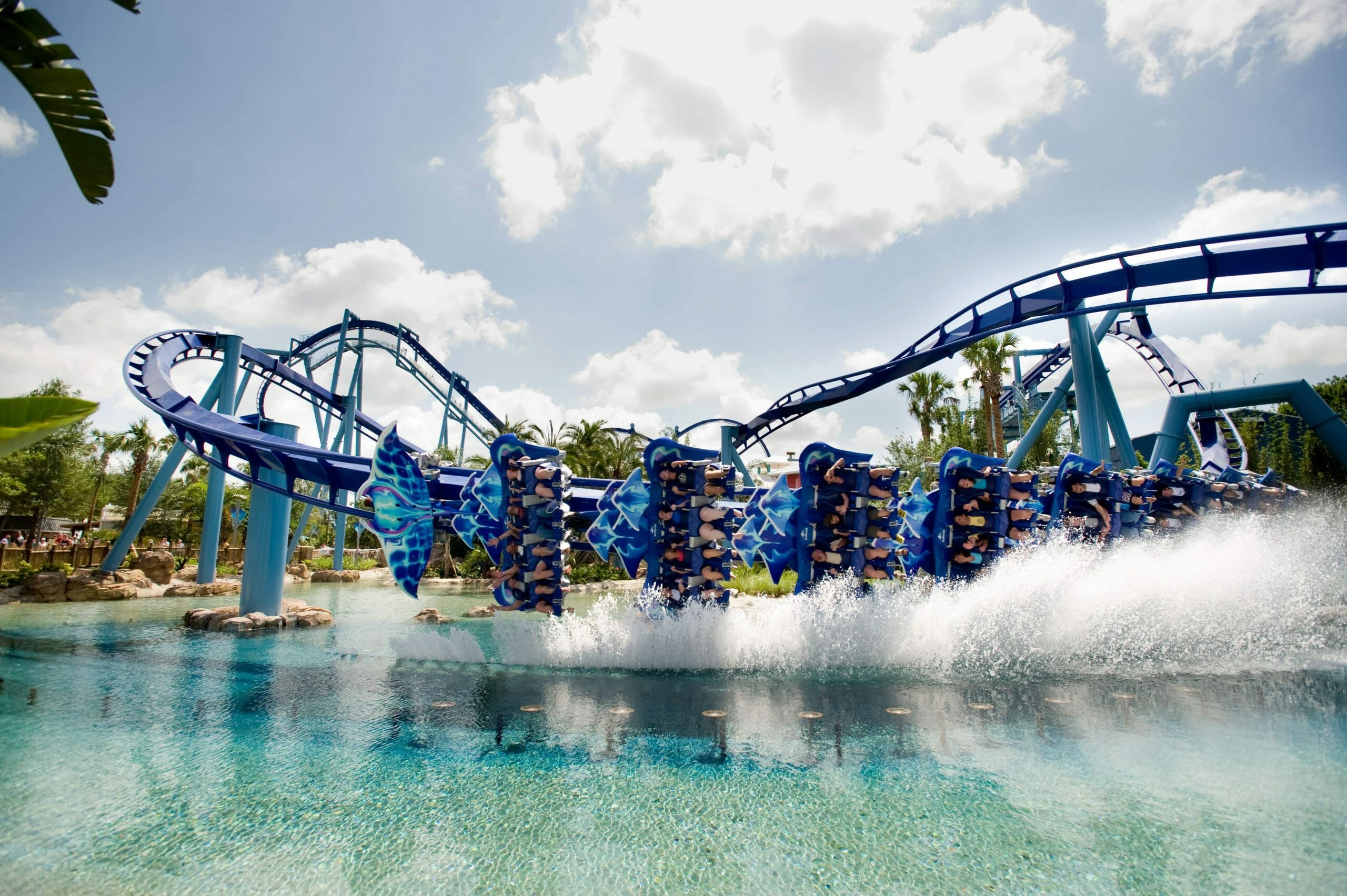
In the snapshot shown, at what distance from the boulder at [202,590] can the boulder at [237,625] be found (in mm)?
6635

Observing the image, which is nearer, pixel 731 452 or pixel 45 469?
pixel 731 452

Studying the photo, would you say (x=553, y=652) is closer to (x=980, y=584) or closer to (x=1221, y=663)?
(x=980, y=584)

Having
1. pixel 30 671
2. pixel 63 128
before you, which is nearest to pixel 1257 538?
pixel 63 128

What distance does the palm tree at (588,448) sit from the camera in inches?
1048

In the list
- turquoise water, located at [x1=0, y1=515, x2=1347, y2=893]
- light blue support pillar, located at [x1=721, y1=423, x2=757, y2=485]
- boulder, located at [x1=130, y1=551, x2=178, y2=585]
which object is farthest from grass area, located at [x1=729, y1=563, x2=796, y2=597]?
boulder, located at [x1=130, y1=551, x2=178, y2=585]

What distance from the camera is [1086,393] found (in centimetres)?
1435

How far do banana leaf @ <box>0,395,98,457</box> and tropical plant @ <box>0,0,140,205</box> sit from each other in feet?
10.0

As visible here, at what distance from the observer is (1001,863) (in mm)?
3074

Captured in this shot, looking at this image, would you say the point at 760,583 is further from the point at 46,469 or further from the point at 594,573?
the point at 46,469

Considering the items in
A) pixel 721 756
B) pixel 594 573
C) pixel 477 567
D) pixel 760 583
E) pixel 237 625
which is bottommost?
pixel 721 756

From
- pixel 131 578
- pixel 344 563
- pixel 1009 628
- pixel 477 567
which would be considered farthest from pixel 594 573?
pixel 1009 628

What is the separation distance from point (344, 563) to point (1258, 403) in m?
33.8

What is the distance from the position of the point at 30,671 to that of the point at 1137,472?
15782 millimetres

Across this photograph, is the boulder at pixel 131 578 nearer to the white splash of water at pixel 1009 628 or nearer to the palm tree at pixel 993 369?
the white splash of water at pixel 1009 628
